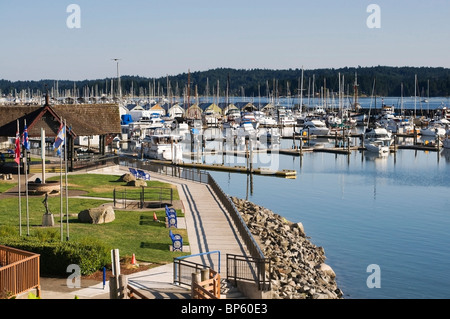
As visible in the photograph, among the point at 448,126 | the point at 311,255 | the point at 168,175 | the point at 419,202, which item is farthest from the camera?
the point at 448,126

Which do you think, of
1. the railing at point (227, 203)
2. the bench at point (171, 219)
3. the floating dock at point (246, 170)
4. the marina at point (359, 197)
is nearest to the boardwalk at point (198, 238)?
the railing at point (227, 203)

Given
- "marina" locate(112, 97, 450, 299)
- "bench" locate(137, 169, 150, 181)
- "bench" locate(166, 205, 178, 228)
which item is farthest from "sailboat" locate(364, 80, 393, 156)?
"bench" locate(166, 205, 178, 228)

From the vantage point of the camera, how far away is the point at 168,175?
185 ft

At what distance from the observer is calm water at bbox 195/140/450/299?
35562 millimetres

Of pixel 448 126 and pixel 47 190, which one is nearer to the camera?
pixel 47 190

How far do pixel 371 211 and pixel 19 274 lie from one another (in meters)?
40.4

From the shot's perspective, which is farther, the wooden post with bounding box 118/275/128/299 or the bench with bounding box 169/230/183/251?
the bench with bounding box 169/230/183/251

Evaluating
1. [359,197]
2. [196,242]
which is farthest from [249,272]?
[359,197]

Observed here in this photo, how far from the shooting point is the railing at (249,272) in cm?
2252

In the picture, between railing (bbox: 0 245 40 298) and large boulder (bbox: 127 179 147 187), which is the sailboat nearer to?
large boulder (bbox: 127 179 147 187)

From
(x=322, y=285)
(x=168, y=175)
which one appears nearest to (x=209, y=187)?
(x=168, y=175)

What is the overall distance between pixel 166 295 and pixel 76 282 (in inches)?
143

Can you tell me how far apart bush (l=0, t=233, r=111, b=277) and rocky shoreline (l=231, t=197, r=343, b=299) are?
7.17m
